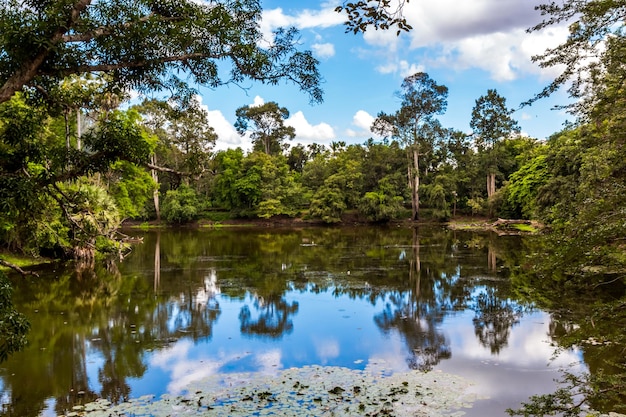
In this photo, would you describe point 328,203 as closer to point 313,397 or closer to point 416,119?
point 416,119

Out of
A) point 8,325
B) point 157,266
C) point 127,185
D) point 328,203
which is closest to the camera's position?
point 8,325

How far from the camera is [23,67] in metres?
4.47

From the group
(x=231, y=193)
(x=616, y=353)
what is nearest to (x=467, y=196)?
(x=231, y=193)

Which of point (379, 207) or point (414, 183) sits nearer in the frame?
point (379, 207)

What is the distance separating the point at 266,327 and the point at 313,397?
4.23 metres

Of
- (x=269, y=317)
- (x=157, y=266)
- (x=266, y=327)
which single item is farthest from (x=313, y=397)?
(x=157, y=266)

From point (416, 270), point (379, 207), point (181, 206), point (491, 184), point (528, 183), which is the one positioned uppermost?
point (491, 184)

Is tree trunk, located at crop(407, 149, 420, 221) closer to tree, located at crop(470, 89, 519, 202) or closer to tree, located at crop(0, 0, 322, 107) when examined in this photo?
tree, located at crop(470, 89, 519, 202)

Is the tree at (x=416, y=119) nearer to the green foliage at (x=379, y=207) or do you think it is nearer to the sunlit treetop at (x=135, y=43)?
the green foliage at (x=379, y=207)

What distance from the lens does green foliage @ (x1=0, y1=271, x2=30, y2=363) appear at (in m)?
4.17

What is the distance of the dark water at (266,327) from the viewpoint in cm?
752

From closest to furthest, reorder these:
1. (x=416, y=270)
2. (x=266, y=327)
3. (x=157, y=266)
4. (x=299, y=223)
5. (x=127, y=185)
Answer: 1. (x=266, y=327)
2. (x=416, y=270)
3. (x=157, y=266)
4. (x=127, y=185)
5. (x=299, y=223)

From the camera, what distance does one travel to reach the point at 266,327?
10.7m

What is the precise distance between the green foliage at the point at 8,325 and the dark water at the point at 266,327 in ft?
8.76
